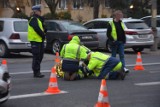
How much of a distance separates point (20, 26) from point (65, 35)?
2255mm

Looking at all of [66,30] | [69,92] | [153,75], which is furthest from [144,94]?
[66,30]

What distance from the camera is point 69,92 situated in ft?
32.6

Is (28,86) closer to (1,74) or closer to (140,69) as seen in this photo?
(1,74)

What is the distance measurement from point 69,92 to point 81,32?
9.70 meters

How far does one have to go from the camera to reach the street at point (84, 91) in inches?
346

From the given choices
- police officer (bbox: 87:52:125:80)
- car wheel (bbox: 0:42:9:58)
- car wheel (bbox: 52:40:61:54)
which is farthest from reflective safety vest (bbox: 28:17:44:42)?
car wheel (bbox: 52:40:61:54)

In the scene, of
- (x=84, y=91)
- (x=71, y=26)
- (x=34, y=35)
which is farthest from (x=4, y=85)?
(x=71, y=26)

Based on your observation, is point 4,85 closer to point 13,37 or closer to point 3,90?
point 3,90

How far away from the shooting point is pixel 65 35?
1914 centimetres

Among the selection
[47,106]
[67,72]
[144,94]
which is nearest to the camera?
[47,106]

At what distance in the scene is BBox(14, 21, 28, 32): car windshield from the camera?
1759 centimetres

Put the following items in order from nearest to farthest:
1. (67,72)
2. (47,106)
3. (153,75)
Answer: (47,106) → (67,72) → (153,75)

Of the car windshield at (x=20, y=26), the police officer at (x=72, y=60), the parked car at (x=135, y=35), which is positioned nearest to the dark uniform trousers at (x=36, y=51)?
the police officer at (x=72, y=60)

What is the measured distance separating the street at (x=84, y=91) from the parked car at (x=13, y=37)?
11.0ft
